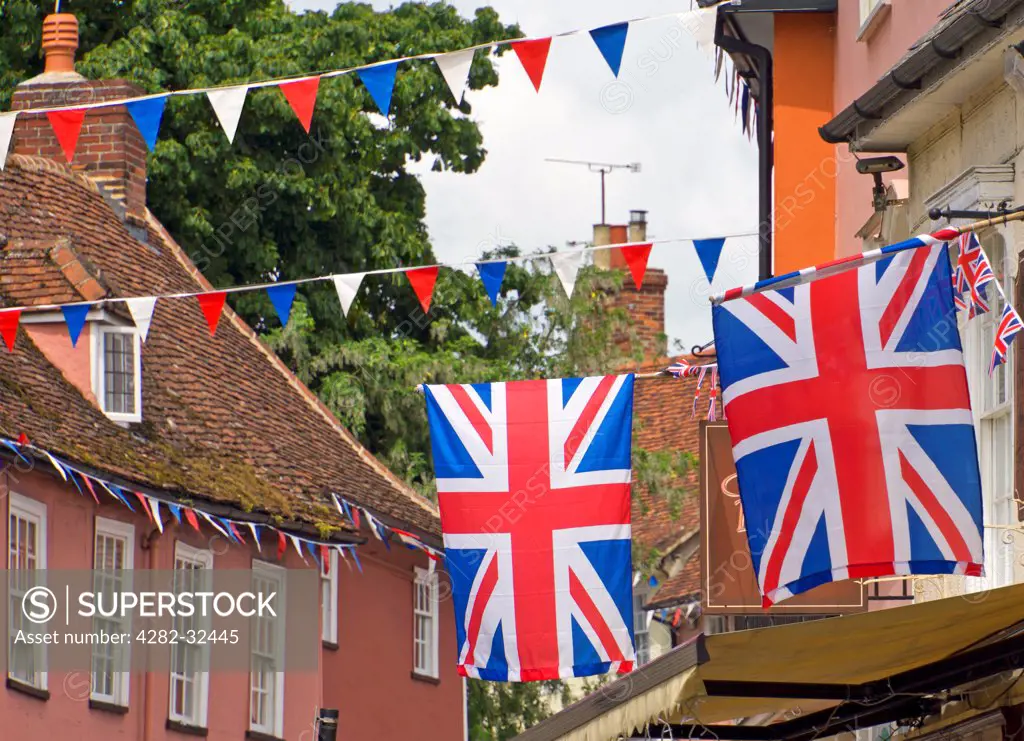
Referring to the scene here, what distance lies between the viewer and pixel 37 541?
61.6ft

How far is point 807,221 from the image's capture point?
58.2 feet

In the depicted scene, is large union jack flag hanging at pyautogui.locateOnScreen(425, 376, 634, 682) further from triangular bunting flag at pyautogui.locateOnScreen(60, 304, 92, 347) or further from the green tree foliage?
the green tree foliage

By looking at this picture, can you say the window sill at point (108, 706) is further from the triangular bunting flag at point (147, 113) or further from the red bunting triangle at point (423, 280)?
the triangular bunting flag at point (147, 113)

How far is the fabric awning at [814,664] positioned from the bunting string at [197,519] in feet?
25.1

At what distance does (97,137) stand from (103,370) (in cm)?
555

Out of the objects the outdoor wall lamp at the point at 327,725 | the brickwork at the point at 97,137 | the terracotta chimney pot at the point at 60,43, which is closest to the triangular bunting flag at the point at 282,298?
the outdoor wall lamp at the point at 327,725

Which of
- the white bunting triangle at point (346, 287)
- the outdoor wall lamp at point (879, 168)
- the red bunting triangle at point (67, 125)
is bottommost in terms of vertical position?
the white bunting triangle at point (346, 287)

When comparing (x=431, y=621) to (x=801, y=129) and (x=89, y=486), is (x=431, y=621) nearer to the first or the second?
(x=89, y=486)

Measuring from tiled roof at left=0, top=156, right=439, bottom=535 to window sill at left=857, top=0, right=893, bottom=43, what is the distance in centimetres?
749

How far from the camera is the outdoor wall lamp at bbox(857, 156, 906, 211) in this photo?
46.3 ft

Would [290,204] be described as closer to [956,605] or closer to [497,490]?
[497,490]

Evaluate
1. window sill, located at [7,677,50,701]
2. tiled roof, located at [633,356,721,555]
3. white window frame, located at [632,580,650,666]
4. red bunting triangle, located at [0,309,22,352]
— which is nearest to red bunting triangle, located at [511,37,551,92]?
red bunting triangle, located at [0,309,22,352]

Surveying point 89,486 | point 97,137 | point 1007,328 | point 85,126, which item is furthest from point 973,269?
point 85,126

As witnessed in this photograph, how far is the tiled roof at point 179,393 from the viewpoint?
67.1ft
